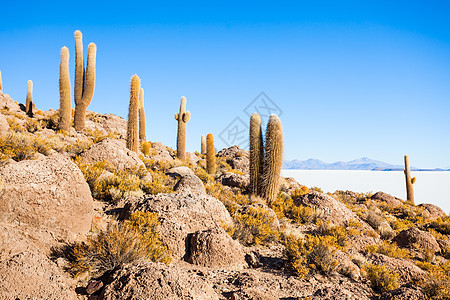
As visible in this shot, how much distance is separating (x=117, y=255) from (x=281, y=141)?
27.9ft

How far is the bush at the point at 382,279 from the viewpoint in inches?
209

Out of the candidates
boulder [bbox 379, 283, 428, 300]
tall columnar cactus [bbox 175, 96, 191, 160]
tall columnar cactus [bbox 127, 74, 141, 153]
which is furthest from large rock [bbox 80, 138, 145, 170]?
tall columnar cactus [bbox 175, 96, 191, 160]

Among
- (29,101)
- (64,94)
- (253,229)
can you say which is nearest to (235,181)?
(253,229)

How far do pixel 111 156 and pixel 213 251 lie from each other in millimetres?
6478

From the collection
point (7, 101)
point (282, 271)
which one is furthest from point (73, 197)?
point (7, 101)

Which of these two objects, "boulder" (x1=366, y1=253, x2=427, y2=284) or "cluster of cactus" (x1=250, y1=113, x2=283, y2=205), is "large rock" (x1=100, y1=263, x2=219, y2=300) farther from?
"cluster of cactus" (x1=250, y1=113, x2=283, y2=205)

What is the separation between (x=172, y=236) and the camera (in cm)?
565

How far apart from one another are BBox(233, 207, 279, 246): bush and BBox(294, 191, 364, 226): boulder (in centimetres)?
334

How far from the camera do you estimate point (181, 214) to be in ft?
20.4

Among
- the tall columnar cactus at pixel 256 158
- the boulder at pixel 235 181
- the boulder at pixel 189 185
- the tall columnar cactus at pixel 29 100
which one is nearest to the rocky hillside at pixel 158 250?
the boulder at pixel 189 185

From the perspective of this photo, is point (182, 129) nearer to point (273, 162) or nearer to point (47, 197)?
point (273, 162)

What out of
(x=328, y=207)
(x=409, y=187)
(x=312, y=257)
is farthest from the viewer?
(x=409, y=187)

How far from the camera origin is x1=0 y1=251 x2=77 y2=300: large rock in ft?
11.3

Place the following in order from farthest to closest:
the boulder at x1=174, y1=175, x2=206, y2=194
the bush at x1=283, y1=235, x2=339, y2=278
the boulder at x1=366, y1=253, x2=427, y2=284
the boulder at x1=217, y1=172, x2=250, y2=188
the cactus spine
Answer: the cactus spine → the boulder at x1=217, y1=172, x2=250, y2=188 → the boulder at x1=174, y1=175, x2=206, y2=194 → the boulder at x1=366, y1=253, x2=427, y2=284 → the bush at x1=283, y1=235, x2=339, y2=278
